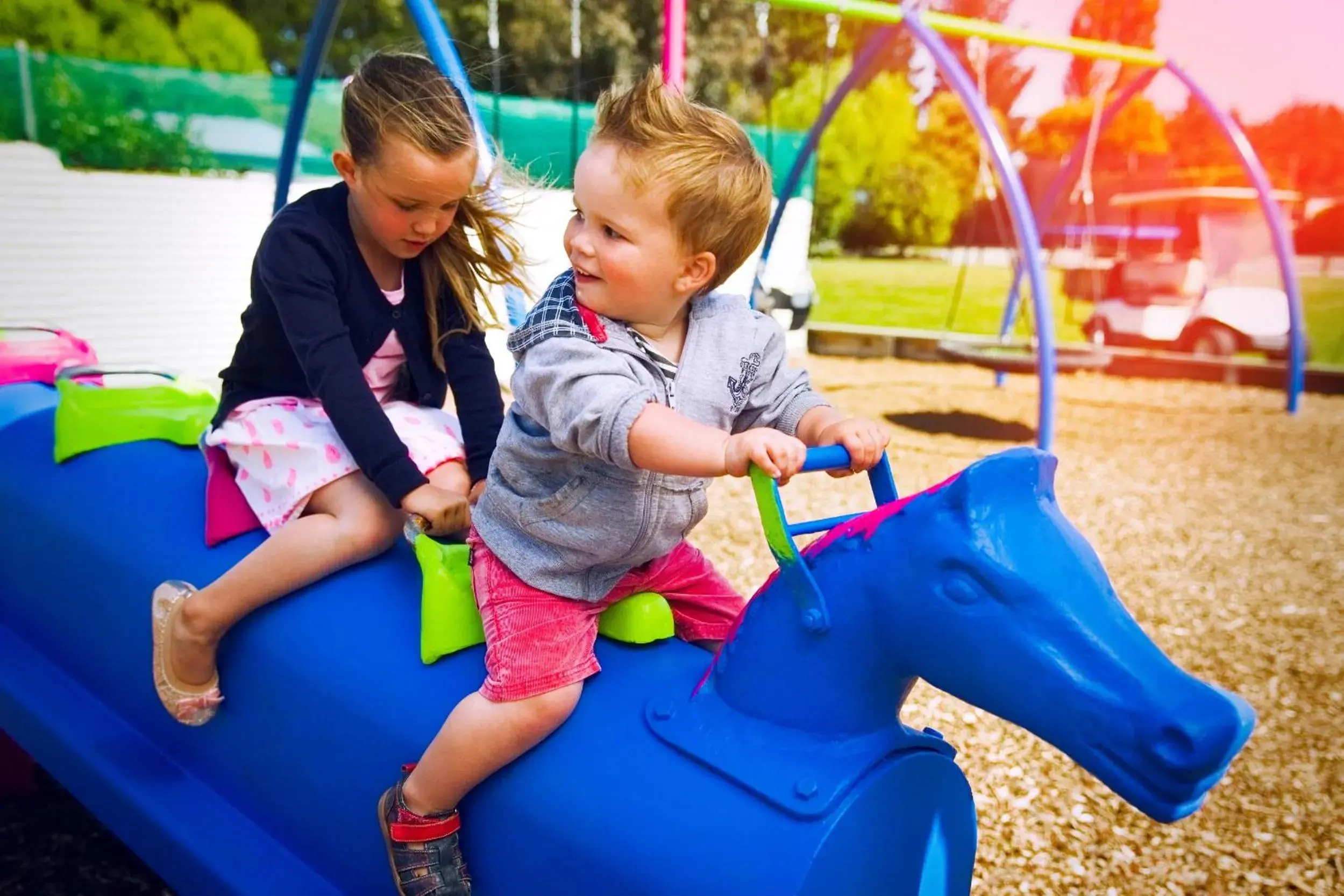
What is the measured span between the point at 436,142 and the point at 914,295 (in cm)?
1471

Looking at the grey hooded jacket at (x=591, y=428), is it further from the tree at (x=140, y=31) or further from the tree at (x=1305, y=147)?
the tree at (x=1305, y=147)

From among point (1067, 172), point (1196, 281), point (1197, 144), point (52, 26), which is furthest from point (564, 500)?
point (1197, 144)

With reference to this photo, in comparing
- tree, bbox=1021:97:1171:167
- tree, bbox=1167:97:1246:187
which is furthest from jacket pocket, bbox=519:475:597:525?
tree, bbox=1167:97:1246:187

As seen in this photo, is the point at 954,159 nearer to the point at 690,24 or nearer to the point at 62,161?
the point at 690,24

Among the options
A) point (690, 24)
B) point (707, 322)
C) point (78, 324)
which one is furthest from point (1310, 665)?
point (690, 24)

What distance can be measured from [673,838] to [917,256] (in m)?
16.0

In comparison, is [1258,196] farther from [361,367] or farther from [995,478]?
[995,478]

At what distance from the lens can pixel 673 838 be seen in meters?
1.19

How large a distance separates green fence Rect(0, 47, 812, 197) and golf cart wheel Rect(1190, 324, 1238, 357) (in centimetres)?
521

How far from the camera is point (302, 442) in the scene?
183 cm

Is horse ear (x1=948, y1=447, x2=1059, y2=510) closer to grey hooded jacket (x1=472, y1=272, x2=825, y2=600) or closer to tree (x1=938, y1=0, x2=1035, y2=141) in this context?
grey hooded jacket (x1=472, y1=272, x2=825, y2=600)

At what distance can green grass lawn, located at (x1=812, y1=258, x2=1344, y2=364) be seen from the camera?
14.9m

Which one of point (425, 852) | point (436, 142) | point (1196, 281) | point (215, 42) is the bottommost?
point (1196, 281)

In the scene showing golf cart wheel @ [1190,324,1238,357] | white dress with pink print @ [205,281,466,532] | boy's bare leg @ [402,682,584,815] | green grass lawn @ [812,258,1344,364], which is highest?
white dress with pink print @ [205,281,466,532]
